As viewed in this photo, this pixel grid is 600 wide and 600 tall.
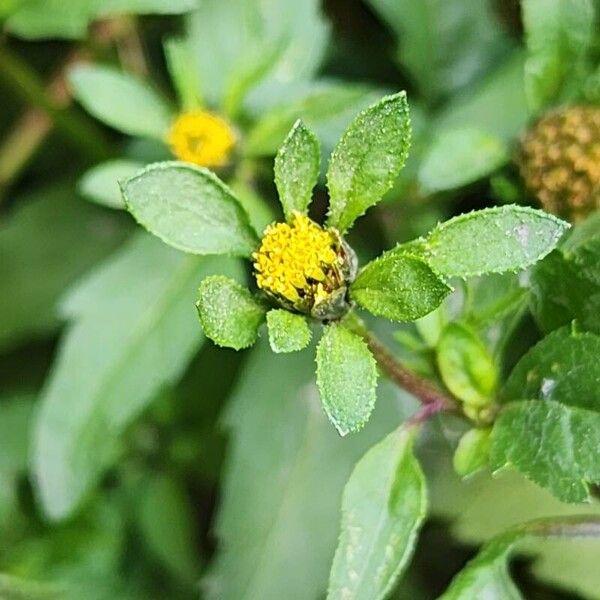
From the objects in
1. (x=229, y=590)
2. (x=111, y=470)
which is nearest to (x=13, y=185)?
(x=111, y=470)

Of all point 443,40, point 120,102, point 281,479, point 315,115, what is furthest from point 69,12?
point 281,479

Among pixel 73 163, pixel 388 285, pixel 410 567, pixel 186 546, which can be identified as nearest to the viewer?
pixel 388 285

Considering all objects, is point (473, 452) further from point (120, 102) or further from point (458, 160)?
point (120, 102)

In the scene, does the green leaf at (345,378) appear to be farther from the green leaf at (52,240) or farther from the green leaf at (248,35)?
the green leaf at (52,240)

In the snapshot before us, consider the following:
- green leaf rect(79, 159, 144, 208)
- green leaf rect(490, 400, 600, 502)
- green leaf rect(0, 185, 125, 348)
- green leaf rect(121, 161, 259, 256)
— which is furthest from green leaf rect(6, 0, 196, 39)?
green leaf rect(490, 400, 600, 502)

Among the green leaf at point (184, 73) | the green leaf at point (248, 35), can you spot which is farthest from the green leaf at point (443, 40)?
the green leaf at point (184, 73)

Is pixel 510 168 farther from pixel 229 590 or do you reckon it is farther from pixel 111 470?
pixel 111 470
